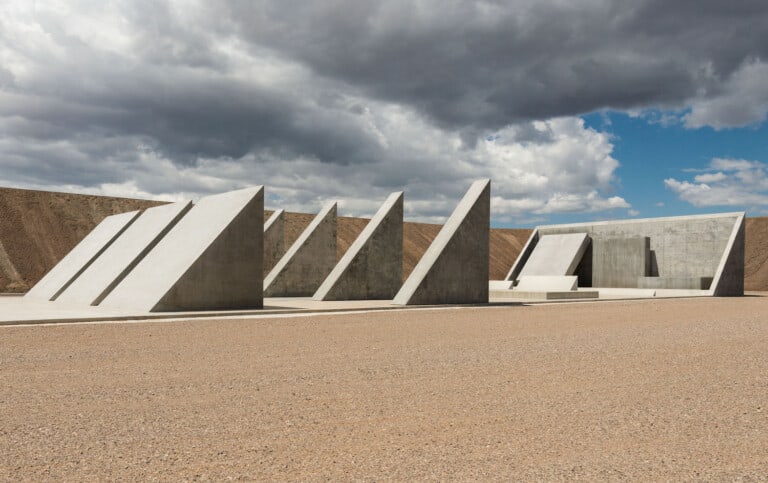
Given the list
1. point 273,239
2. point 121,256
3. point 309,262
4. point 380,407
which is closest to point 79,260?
point 121,256

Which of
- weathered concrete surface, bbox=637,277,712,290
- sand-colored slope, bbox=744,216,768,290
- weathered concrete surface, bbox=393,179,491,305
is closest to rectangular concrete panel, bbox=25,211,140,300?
weathered concrete surface, bbox=393,179,491,305

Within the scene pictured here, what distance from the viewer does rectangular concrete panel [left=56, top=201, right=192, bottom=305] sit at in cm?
1737

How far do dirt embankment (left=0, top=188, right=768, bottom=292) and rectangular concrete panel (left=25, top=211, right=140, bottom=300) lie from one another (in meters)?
12.2

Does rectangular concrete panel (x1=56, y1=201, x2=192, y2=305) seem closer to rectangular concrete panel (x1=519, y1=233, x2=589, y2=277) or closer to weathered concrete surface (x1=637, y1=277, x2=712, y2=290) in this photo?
rectangular concrete panel (x1=519, y1=233, x2=589, y2=277)

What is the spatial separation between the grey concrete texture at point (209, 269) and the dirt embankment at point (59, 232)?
69.1 ft

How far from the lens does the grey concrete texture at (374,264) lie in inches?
770

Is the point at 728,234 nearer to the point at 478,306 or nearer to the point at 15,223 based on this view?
the point at 478,306

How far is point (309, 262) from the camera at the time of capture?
2272 cm

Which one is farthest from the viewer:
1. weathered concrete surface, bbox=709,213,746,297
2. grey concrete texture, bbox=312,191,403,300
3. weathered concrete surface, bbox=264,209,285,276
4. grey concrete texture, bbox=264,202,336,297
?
weathered concrete surface, bbox=709,213,746,297

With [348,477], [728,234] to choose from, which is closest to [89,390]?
[348,477]

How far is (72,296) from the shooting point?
1838cm

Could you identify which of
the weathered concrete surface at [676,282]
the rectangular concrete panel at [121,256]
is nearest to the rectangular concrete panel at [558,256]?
the weathered concrete surface at [676,282]

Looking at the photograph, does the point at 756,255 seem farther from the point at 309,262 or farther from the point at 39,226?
the point at 39,226

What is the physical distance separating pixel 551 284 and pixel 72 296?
19329 millimetres
